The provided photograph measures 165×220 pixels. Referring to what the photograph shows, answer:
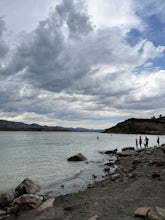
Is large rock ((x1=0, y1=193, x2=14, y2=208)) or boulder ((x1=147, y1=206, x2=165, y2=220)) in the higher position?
boulder ((x1=147, y1=206, x2=165, y2=220))

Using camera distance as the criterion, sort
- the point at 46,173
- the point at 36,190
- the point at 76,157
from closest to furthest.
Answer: the point at 36,190
the point at 46,173
the point at 76,157

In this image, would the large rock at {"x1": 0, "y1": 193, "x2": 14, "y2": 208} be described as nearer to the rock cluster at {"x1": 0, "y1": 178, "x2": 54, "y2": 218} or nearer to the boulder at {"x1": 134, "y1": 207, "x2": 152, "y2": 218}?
the rock cluster at {"x1": 0, "y1": 178, "x2": 54, "y2": 218}

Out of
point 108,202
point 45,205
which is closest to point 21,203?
point 45,205

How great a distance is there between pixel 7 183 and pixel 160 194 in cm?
1412

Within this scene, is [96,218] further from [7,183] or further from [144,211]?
[7,183]

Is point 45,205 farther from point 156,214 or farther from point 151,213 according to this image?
point 156,214

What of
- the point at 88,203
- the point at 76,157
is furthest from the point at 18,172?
the point at 88,203

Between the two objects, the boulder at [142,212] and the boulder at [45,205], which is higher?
the boulder at [142,212]

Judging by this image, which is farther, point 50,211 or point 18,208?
point 18,208

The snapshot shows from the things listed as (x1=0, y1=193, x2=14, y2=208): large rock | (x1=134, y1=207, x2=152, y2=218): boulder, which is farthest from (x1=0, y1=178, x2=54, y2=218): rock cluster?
(x1=134, y1=207, x2=152, y2=218): boulder

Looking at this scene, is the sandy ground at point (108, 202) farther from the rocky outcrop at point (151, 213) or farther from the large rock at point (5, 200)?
the large rock at point (5, 200)

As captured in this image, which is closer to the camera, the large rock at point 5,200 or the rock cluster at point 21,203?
the rock cluster at point 21,203

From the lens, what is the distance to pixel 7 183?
25.5m

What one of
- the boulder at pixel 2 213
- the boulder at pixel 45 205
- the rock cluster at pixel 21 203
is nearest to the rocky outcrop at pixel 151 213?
the boulder at pixel 45 205
